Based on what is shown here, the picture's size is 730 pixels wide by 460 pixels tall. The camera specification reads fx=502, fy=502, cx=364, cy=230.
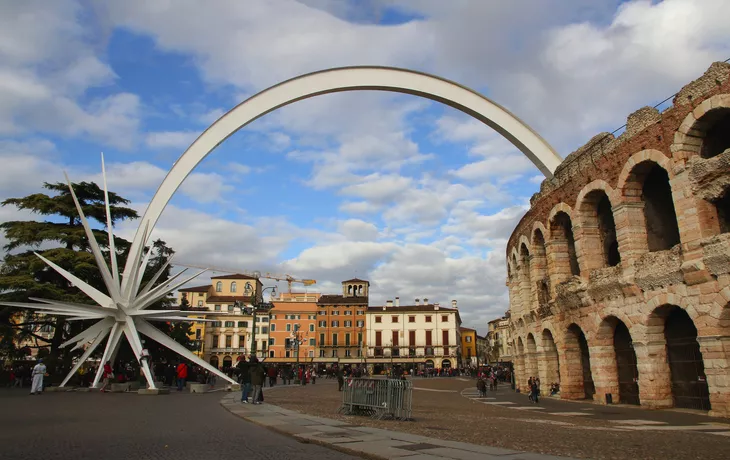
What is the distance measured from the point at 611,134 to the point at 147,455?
19856 mm

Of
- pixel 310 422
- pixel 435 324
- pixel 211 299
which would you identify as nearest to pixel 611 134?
pixel 310 422

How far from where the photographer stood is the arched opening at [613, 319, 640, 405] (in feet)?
67.8

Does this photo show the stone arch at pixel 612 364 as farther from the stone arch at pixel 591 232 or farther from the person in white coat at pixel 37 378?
the person in white coat at pixel 37 378

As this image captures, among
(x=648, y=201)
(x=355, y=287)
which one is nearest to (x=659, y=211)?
(x=648, y=201)

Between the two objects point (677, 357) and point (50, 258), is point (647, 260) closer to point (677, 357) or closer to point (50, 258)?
point (677, 357)

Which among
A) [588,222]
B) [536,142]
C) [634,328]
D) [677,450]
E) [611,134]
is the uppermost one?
[536,142]

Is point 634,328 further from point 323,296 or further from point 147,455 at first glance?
point 323,296

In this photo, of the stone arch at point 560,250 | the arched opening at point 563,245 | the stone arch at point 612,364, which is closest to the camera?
the stone arch at point 612,364

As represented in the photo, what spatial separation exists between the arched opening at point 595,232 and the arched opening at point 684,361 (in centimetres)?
390

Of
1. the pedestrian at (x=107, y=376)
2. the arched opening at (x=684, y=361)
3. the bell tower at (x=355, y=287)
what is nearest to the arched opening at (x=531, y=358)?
the arched opening at (x=684, y=361)

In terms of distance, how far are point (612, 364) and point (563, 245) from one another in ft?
21.0

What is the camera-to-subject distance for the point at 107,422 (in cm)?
1233

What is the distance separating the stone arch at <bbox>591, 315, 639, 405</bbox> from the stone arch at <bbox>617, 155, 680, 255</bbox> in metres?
3.64

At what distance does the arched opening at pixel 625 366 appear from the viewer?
67.8 feet
